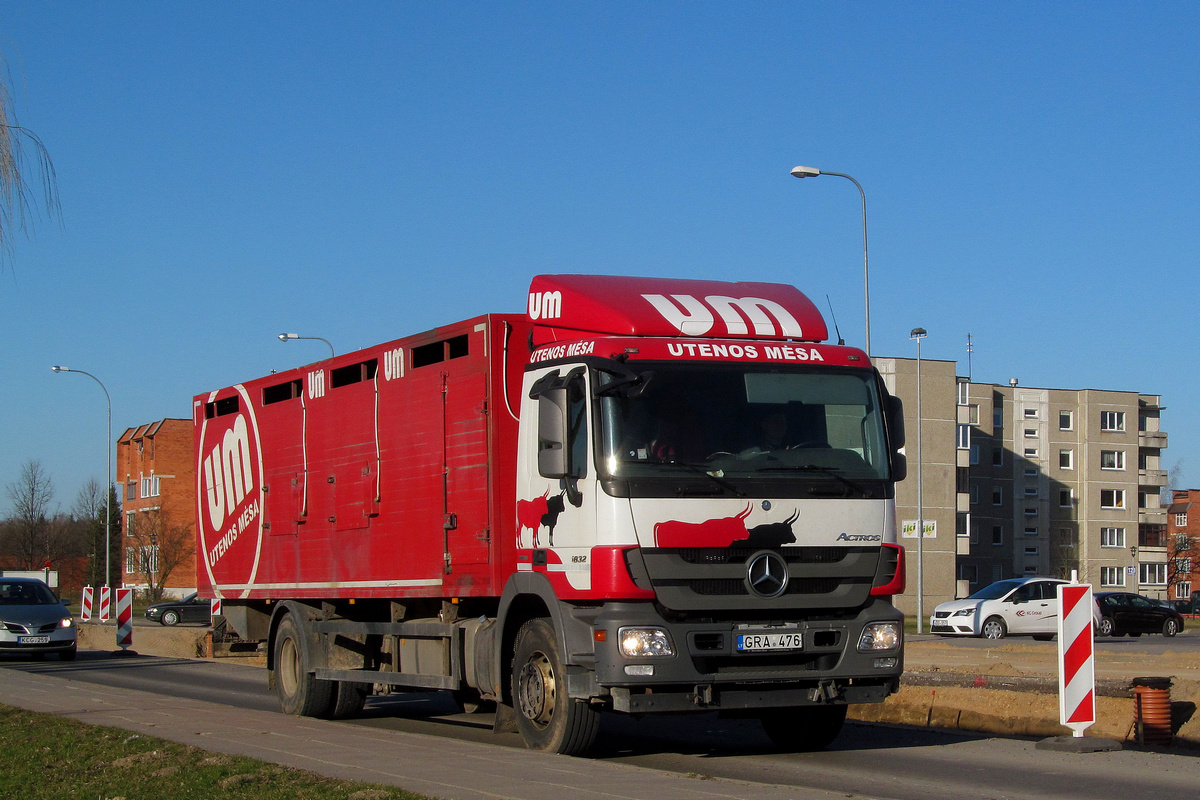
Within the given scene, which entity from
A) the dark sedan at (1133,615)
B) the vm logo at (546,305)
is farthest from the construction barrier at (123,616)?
the dark sedan at (1133,615)

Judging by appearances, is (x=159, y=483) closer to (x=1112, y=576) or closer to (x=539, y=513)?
(x=1112, y=576)

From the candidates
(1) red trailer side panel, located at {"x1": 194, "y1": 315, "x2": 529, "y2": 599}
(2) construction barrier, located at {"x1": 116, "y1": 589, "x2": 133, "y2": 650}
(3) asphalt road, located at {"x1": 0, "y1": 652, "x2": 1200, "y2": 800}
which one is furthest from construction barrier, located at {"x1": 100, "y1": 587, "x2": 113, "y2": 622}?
(3) asphalt road, located at {"x1": 0, "y1": 652, "x2": 1200, "y2": 800}

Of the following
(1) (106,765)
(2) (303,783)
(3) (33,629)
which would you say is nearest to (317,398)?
(1) (106,765)

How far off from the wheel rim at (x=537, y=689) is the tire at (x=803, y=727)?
184 cm

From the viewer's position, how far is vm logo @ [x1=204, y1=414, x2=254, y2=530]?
15.3 meters

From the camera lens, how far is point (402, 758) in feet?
31.1

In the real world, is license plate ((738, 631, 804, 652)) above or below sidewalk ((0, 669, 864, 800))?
above

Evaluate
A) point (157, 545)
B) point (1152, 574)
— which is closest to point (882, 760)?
point (157, 545)

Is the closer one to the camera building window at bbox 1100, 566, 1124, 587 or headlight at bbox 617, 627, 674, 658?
headlight at bbox 617, 627, 674, 658

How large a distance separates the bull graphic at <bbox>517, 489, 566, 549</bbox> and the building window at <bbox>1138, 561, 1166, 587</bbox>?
306ft

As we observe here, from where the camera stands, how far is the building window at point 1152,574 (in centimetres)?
9400

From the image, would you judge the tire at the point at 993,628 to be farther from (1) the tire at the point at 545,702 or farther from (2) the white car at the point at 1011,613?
(1) the tire at the point at 545,702

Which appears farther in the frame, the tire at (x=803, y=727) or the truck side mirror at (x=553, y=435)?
the tire at (x=803, y=727)

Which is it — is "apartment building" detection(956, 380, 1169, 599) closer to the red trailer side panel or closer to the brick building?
the brick building
